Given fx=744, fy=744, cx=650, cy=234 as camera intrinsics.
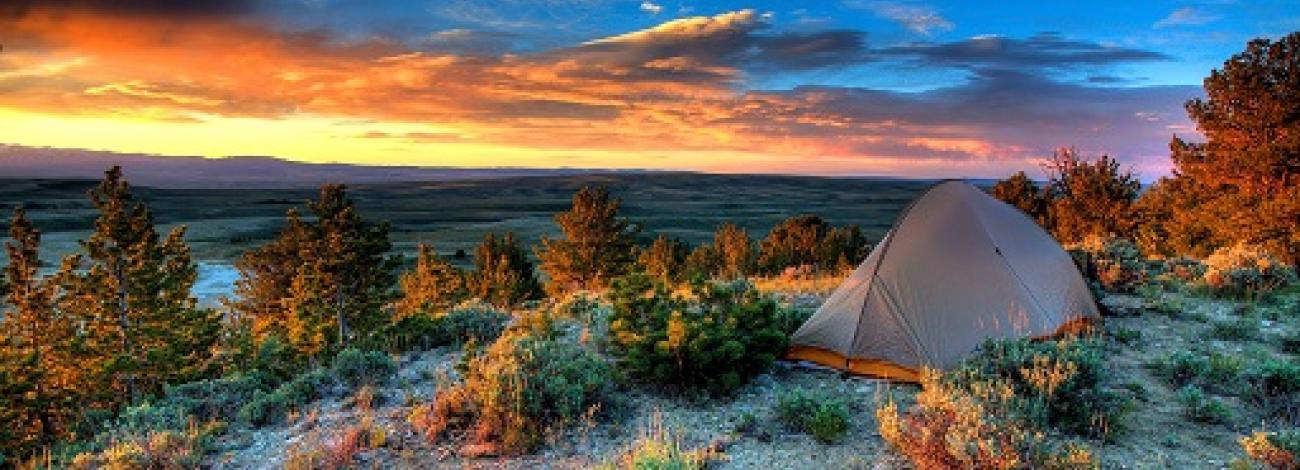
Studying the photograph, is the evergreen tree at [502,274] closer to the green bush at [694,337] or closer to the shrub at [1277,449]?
the green bush at [694,337]

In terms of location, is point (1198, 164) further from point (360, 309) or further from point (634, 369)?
point (360, 309)

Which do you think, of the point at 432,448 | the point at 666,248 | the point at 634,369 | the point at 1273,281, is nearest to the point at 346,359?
the point at 432,448

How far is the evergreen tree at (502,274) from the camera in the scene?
5300cm

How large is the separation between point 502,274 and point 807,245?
26.5m

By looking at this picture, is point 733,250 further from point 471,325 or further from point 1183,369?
point 1183,369

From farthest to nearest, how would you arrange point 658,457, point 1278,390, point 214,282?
1. point 214,282
2. point 1278,390
3. point 658,457

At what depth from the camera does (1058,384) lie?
701cm

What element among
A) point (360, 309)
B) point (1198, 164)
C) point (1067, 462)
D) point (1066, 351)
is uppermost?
point (1198, 164)

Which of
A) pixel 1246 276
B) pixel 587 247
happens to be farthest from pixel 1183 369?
pixel 587 247

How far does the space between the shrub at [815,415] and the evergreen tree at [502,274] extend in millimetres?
44492

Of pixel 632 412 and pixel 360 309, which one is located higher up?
pixel 632 412

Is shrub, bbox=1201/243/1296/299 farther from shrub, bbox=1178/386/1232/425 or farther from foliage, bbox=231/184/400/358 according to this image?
foliage, bbox=231/184/400/358

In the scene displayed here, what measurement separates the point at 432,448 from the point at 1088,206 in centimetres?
3451

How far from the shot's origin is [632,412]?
8148 millimetres
